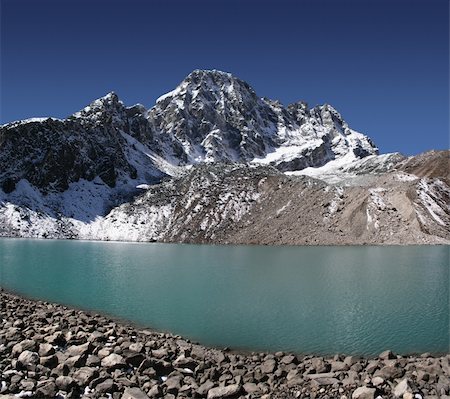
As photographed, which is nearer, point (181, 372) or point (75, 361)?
point (75, 361)

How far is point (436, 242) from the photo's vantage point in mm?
97312

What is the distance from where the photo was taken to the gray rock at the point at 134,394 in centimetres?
1610

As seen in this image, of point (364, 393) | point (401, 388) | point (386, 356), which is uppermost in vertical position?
point (401, 388)

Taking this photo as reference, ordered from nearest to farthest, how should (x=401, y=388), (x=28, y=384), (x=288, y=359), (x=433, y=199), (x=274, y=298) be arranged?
(x=28, y=384), (x=401, y=388), (x=288, y=359), (x=274, y=298), (x=433, y=199)

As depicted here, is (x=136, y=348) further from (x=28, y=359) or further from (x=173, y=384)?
(x=28, y=359)

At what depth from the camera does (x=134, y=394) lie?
53.6 feet

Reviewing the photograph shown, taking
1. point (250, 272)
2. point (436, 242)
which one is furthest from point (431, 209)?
point (250, 272)

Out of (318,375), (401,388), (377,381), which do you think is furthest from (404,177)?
(401,388)

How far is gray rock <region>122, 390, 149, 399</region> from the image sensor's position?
634 inches

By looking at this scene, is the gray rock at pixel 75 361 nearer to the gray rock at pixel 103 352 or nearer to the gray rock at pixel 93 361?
the gray rock at pixel 93 361

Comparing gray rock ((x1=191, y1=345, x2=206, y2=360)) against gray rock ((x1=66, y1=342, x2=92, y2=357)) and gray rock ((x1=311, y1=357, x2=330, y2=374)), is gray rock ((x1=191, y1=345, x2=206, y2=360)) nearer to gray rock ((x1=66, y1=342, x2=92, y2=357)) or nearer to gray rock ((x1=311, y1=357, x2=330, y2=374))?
gray rock ((x1=66, y1=342, x2=92, y2=357))

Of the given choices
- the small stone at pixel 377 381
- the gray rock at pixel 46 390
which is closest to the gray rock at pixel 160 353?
the gray rock at pixel 46 390

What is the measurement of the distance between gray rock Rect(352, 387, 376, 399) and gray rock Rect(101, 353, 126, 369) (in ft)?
32.1

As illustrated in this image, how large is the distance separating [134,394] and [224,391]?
3555mm
